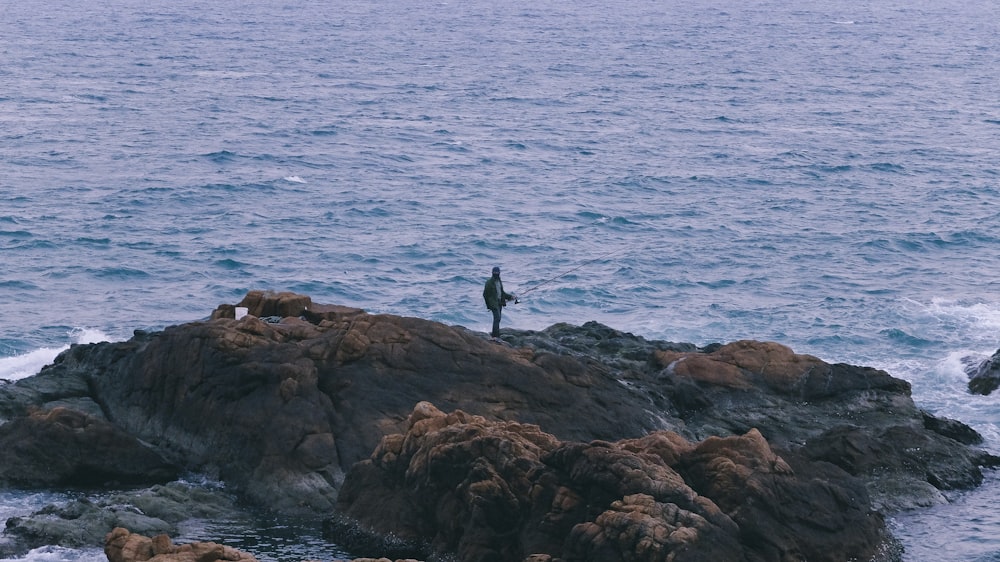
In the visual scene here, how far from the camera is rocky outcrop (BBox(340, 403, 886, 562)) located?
20.2 meters

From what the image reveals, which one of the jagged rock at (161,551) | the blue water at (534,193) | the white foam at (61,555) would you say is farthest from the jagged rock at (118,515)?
the blue water at (534,193)

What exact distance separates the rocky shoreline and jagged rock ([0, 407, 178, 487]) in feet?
0.13

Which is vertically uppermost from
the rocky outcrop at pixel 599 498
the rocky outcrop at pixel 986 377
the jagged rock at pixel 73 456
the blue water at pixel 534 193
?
the rocky outcrop at pixel 599 498

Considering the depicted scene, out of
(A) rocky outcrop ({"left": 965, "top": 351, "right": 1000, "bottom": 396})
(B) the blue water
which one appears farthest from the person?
(A) rocky outcrop ({"left": 965, "top": 351, "right": 1000, "bottom": 396})

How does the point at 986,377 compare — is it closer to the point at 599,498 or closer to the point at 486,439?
the point at 599,498

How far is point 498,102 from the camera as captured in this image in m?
80.7

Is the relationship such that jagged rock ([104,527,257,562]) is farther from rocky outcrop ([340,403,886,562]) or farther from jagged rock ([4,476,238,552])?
rocky outcrop ([340,403,886,562])

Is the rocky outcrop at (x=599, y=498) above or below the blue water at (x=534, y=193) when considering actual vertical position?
above

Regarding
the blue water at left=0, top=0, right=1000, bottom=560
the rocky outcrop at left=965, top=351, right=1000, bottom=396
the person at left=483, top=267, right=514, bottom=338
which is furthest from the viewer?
the blue water at left=0, top=0, right=1000, bottom=560

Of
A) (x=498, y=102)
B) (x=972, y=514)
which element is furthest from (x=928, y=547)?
(x=498, y=102)

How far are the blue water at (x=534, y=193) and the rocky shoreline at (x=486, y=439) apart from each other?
2733 mm

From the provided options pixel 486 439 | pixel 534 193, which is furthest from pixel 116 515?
pixel 534 193

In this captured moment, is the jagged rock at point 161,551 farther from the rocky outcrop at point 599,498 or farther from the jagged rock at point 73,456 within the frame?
the jagged rock at point 73,456

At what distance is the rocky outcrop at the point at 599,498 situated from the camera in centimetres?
2023
